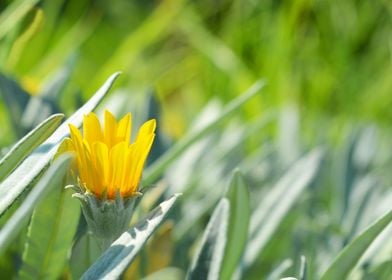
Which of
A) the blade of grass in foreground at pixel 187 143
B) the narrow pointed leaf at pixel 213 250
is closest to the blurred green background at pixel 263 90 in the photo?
the blade of grass in foreground at pixel 187 143

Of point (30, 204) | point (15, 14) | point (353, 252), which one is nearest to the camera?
point (30, 204)

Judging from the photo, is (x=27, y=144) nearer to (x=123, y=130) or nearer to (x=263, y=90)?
(x=123, y=130)

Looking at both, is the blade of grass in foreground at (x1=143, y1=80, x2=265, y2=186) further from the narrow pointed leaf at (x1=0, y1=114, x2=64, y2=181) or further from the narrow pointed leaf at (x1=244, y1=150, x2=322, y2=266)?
the narrow pointed leaf at (x1=0, y1=114, x2=64, y2=181)

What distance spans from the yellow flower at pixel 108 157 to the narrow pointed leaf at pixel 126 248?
0.03 m

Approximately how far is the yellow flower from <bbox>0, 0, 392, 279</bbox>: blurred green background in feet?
1.81

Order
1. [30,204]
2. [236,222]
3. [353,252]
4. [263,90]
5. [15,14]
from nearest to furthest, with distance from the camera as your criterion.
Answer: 1. [30,204]
2. [353,252]
3. [236,222]
4. [15,14]
5. [263,90]

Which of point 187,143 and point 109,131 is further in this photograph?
point 187,143

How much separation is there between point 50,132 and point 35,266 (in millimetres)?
189

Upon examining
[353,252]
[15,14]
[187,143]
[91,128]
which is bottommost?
[353,252]

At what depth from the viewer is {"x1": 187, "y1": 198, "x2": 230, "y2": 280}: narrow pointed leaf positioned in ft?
3.01

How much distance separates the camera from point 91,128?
0.74 m

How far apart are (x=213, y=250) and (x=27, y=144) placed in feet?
0.81

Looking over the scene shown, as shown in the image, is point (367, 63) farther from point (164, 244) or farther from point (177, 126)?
point (164, 244)

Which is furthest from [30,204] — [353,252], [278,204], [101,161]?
[278,204]
